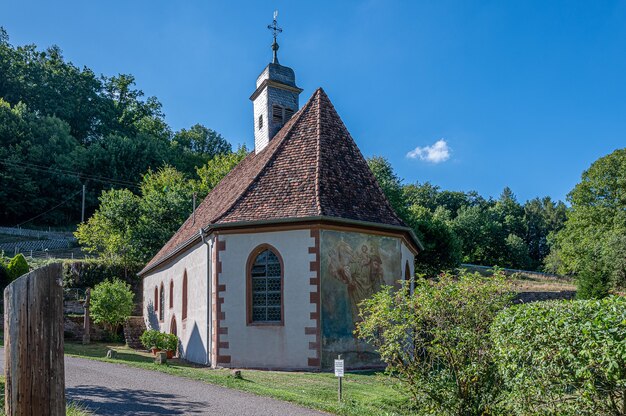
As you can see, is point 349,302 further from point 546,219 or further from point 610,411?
point 546,219

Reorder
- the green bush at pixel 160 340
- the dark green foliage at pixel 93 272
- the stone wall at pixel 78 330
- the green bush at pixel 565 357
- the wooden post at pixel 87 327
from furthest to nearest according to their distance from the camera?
the dark green foliage at pixel 93 272
the stone wall at pixel 78 330
the wooden post at pixel 87 327
the green bush at pixel 160 340
the green bush at pixel 565 357

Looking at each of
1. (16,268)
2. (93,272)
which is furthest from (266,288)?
(93,272)

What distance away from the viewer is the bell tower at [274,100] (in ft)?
83.9

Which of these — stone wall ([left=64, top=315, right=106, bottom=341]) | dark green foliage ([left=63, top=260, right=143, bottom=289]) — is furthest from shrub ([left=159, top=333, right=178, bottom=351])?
dark green foliage ([left=63, top=260, right=143, bottom=289])

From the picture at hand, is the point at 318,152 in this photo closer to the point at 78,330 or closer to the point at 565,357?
the point at 565,357

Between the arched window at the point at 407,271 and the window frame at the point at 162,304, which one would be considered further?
the window frame at the point at 162,304

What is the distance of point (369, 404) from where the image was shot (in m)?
10.8

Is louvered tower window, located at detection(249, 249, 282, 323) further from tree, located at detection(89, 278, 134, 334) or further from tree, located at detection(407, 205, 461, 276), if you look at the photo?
tree, located at detection(407, 205, 461, 276)

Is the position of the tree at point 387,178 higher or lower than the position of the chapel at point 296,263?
higher

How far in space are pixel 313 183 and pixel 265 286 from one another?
3.51m

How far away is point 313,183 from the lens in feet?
57.9

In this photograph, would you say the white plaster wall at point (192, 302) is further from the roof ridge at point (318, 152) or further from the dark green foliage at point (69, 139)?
the dark green foliage at point (69, 139)

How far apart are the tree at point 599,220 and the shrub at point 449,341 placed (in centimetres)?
3252

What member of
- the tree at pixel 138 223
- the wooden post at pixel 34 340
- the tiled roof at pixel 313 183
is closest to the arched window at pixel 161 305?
the tree at pixel 138 223
